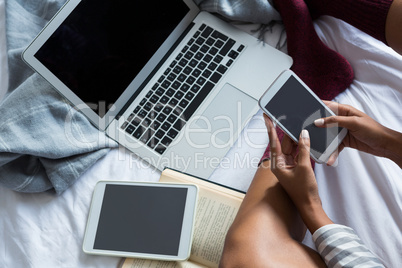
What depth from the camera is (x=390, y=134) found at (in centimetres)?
63

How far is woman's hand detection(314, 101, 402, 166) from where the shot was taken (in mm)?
622

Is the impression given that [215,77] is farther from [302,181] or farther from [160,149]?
[302,181]

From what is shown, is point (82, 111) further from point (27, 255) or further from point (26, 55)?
point (27, 255)

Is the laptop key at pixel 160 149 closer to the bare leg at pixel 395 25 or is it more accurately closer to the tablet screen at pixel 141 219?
the tablet screen at pixel 141 219

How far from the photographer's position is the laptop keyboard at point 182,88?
729 mm

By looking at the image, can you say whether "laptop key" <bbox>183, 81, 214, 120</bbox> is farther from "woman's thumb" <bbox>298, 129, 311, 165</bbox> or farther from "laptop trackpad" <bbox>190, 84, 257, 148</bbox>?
"woman's thumb" <bbox>298, 129, 311, 165</bbox>

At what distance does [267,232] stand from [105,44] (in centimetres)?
42

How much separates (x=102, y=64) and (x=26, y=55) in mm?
125

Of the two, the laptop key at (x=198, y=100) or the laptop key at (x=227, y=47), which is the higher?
the laptop key at (x=227, y=47)

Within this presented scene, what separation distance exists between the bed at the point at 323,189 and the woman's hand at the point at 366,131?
0.16 ft

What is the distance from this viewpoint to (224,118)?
73 cm

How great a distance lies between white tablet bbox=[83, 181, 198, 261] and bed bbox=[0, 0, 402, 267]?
27 millimetres

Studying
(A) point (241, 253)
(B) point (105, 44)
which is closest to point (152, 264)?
(A) point (241, 253)

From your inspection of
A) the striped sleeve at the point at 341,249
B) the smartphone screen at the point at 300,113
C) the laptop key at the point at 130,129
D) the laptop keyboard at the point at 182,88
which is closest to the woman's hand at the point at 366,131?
the smartphone screen at the point at 300,113
